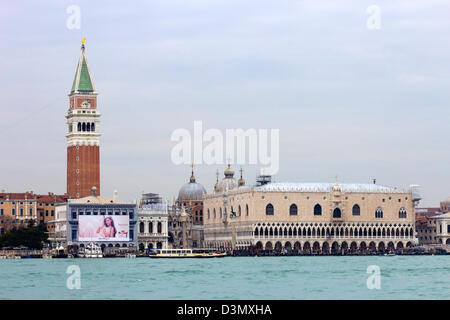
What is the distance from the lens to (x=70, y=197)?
156 metres

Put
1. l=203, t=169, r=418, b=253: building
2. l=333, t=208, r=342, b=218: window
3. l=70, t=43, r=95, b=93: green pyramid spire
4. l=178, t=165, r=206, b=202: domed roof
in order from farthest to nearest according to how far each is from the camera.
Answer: l=178, t=165, r=206, b=202: domed roof → l=70, t=43, r=95, b=93: green pyramid spire → l=333, t=208, r=342, b=218: window → l=203, t=169, r=418, b=253: building

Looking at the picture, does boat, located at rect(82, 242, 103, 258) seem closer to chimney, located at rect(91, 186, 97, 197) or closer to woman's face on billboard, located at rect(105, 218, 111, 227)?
woman's face on billboard, located at rect(105, 218, 111, 227)

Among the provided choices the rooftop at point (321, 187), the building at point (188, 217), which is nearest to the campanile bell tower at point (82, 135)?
the building at point (188, 217)

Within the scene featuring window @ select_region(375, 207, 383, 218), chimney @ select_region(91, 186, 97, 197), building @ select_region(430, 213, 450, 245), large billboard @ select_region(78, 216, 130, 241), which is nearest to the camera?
large billboard @ select_region(78, 216, 130, 241)

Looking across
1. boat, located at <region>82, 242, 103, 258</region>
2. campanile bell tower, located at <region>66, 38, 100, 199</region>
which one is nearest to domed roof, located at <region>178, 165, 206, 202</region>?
campanile bell tower, located at <region>66, 38, 100, 199</region>

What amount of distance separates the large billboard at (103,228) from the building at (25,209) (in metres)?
11.3

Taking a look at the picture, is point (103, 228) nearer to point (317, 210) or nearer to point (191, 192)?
point (317, 210)

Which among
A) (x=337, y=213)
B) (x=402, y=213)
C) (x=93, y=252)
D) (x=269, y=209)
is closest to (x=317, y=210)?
(x=337, y=213)

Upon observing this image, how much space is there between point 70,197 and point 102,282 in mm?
90414

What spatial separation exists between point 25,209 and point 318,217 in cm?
3993

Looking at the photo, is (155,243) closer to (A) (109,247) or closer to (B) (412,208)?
(A) (109,247)

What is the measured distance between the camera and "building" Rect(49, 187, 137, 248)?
461 feet
